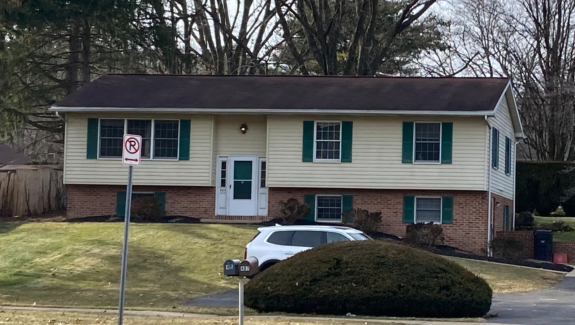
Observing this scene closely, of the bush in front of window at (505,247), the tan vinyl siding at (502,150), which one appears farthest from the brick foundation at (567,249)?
the tan vinyl siding at (502,150)

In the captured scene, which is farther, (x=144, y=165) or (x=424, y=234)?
(x=144, y=165)

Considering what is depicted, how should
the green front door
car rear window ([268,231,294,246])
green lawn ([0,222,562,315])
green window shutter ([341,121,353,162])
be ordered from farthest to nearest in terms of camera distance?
the green front door, green window shutter ([341,121,353,162]), green lawn ([0,222,562,315]), car rear window ([268,231,294,246])

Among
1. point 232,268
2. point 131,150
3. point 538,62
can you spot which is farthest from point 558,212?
point 131,150

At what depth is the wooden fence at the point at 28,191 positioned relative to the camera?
1340 inches

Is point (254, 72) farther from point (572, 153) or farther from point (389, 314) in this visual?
point (389, 314)

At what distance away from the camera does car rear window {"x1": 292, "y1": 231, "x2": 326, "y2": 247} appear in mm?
21016

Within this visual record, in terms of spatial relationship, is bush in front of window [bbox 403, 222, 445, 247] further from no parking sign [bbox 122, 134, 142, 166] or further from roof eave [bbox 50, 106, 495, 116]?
no parking sign [bbox 122, 134, 142, 166]

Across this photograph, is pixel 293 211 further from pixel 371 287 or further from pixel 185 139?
pixel 371 287

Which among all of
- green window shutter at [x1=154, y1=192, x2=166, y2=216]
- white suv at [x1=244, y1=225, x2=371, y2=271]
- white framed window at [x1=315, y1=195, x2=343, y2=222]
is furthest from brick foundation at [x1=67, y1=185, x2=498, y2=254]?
white suv at [x1=244, y1=225, x2=371, y2=271]

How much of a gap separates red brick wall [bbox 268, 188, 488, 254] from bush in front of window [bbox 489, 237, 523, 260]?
0.47 m

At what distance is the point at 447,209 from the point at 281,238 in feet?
35.8

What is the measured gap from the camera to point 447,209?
30578 millimetres

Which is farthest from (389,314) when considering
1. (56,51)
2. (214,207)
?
(56,51)

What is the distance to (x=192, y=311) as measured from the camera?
698 inches
